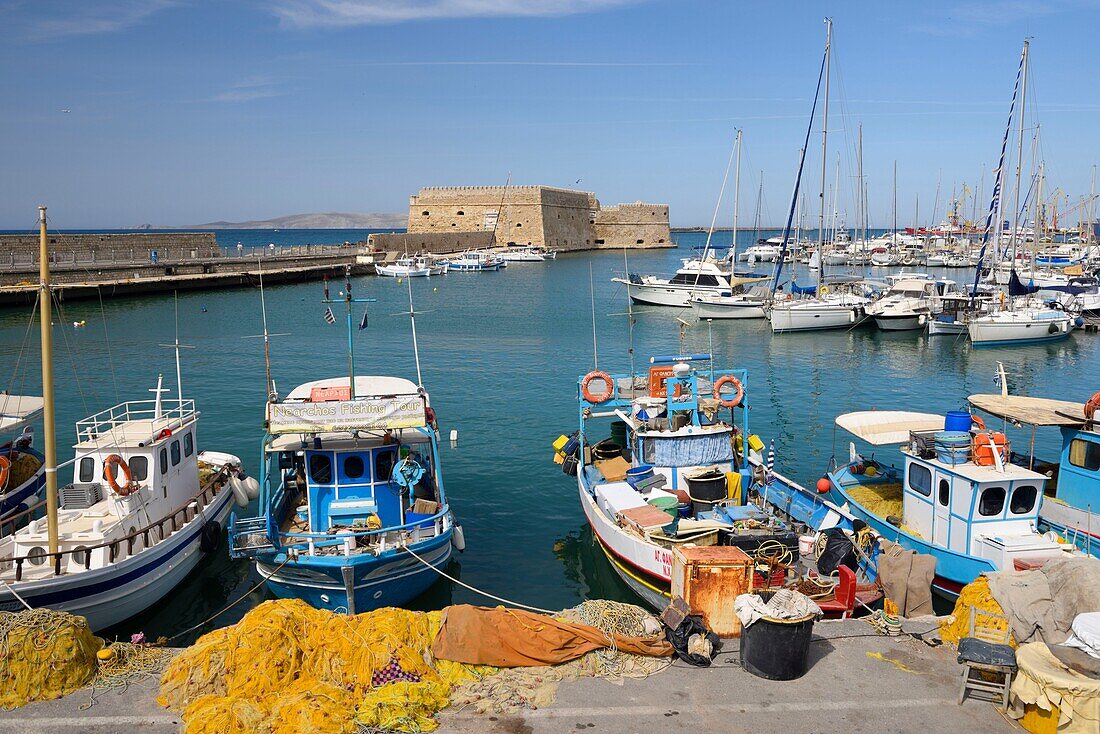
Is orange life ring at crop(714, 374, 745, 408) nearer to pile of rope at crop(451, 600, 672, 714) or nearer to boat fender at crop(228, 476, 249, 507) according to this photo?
pile of rope at crop(451, 600, 672, 714)

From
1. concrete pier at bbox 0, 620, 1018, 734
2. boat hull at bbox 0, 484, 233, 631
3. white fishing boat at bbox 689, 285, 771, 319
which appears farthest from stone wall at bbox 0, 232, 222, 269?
concrete pier at bbox 0, 620, 1018, 734

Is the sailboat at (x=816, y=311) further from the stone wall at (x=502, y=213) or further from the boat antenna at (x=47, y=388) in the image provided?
the stone wall at (x=502, y=213)

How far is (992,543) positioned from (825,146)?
127 feet

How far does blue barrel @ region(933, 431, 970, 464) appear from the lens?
13812 mm

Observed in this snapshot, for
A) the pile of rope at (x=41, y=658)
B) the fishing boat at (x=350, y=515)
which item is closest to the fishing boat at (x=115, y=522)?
the fishing boat at (x=350, y=515)

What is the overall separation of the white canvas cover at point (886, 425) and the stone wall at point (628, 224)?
13103cm

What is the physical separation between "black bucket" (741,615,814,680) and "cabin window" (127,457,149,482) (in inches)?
443

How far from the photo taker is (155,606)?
47.3 ft

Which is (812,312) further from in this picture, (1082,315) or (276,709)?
(276,709)

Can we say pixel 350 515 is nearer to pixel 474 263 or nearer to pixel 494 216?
pixel 474 263

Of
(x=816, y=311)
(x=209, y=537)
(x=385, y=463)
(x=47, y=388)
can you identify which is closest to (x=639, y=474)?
(x=385, y=463)

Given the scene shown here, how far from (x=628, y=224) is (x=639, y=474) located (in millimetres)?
135349

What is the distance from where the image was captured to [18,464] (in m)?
17.5

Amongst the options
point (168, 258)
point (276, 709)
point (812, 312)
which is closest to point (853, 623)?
point (276, 709)
